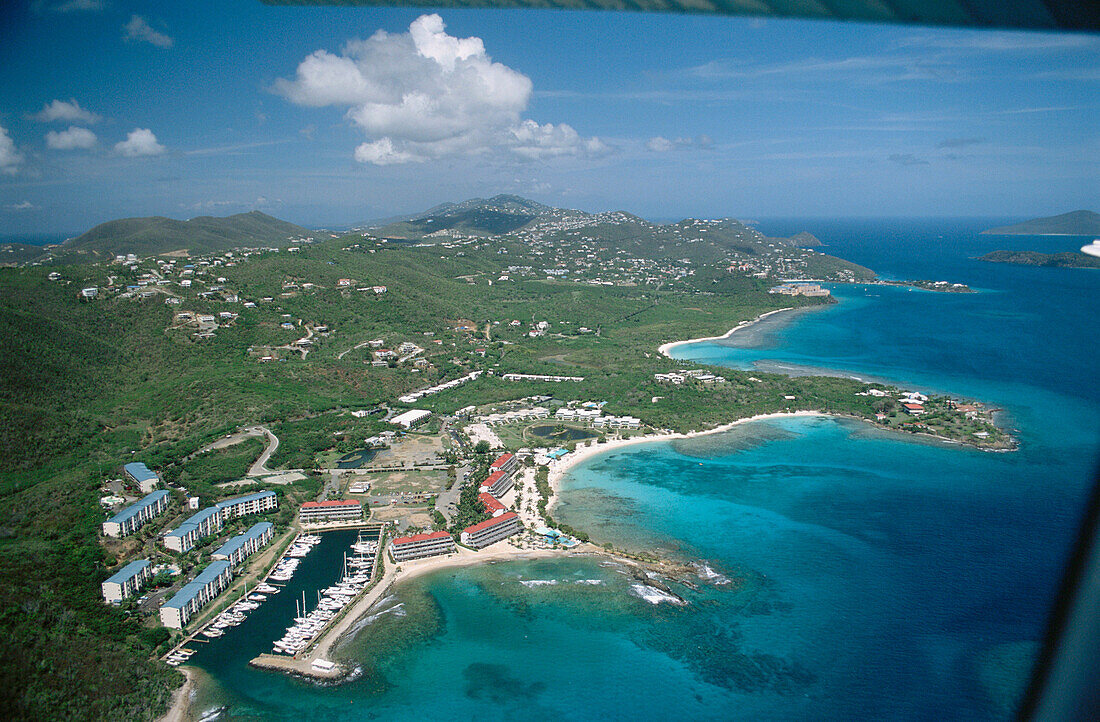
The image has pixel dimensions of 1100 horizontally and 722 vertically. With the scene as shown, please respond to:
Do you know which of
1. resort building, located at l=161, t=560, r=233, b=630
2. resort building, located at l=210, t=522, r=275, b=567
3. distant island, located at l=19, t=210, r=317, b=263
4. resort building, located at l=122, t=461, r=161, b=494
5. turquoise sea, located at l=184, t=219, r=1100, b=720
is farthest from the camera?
distant island, located at l=19, t=210, r=317, b=263

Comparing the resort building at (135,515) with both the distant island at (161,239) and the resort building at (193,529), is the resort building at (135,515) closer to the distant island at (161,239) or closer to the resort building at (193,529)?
the resort building at (193,529)

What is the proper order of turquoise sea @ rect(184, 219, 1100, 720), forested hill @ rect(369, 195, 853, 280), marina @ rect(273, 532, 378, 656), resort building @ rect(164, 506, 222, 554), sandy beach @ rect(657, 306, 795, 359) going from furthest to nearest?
1. forested hill @ rect(369, 195, 853, 280)
2. sandy beach @ rect(657, 306, 795, 359)
3. resort building @ rect(164, 506, 222, 554)
4. marina @ rect(273, 532, 378, 656)
5. turquoise sea @ rect(184, 219, 1100, 720)

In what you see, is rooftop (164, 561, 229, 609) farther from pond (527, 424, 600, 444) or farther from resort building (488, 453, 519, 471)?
pond (527, 424, 600, 444)

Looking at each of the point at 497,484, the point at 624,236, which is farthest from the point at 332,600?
the point at 624,236

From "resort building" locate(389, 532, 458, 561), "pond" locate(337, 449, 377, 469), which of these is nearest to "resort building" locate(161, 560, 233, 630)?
"resort building" locate(389, 532, 458, 561)

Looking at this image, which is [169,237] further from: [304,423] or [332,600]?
[332,600]

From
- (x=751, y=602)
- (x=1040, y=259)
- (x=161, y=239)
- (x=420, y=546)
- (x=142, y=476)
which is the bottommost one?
(x=751, y=602)
